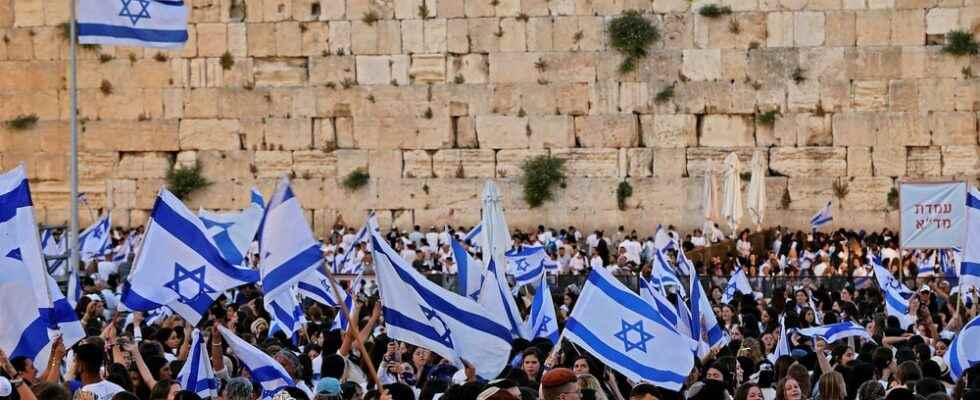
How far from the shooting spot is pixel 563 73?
1177 inches

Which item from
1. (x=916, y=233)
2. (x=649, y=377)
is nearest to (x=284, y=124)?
(x=916, y=233)

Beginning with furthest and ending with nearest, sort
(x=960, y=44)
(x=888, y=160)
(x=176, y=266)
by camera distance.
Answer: (x=888, y=160)
(x=960, y=44)
(x=176, y=266)

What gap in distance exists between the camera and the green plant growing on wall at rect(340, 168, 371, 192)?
30469 millimetres

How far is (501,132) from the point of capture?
30.1 m

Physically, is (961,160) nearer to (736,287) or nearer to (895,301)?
(736,287)

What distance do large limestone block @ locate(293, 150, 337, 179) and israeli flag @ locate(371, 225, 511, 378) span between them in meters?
19.1

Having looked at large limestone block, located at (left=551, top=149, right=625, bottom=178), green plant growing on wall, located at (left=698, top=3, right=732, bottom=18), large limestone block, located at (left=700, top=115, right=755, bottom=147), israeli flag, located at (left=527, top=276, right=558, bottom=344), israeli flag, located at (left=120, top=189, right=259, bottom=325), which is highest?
green plant growing on wall, located at (left=698, top=3, right=732, bottom=18)

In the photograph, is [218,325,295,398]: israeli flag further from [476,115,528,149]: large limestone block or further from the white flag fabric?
[476,115,528,149]: large limestone block

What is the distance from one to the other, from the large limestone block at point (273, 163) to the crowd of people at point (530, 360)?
679cm

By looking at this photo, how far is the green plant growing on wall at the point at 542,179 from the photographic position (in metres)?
29.9

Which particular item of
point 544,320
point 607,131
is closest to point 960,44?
point 607,131

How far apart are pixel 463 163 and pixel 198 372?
19191 millimetres

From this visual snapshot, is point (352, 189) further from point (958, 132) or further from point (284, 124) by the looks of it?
point (958, 132)

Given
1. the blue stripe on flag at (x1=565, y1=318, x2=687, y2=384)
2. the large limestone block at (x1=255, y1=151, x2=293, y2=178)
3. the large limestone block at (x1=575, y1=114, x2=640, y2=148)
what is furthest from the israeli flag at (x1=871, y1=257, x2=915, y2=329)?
the large limestone block at (x1=255, y1=151, x2=293, y2=178)
